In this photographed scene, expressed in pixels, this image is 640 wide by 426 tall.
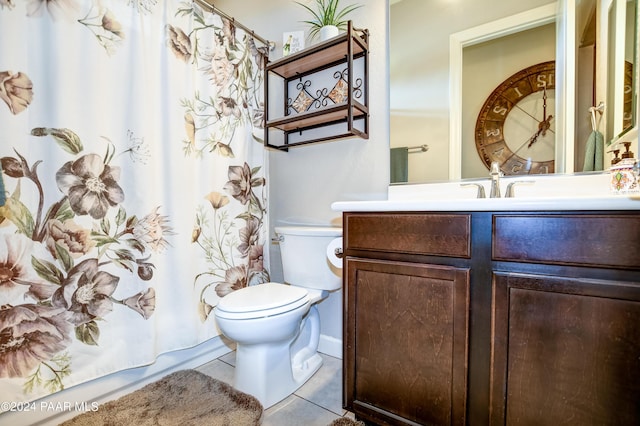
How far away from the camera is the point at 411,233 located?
932mm

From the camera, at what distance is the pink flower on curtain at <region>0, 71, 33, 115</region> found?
0.96 metres

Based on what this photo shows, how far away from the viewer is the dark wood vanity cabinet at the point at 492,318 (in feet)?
2.23

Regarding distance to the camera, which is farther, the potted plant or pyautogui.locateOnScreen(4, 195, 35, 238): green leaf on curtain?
the potted plant

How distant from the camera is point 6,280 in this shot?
971mm

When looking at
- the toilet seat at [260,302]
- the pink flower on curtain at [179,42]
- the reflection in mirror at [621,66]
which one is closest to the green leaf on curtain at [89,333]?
the toilet seat at [260,302]

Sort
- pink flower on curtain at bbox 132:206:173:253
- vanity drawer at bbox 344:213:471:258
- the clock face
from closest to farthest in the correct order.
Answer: vanity drawer at bbox 344:213:471:258 → the clock face → pink flower on curtain at bbox 132:206:173:253

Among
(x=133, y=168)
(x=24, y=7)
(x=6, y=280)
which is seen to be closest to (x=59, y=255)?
(x=6, y=280)

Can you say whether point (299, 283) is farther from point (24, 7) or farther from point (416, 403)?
point (24, 7)

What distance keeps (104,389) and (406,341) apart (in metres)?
1.27

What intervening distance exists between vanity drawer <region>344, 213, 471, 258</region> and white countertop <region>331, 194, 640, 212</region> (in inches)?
1.2

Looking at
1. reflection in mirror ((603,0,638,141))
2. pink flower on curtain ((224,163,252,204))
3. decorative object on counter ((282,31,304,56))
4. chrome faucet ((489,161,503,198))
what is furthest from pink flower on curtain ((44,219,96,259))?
reflection in mirror ((603,0,638,141))

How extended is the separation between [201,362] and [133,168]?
107cm

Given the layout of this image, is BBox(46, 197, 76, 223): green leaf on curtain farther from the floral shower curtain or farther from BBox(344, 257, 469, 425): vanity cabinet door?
BBox(344, 257, 469, 425): vanity cabinet door

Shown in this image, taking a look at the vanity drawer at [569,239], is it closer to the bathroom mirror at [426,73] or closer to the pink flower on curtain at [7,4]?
the bathroom mirror at [426,73]
